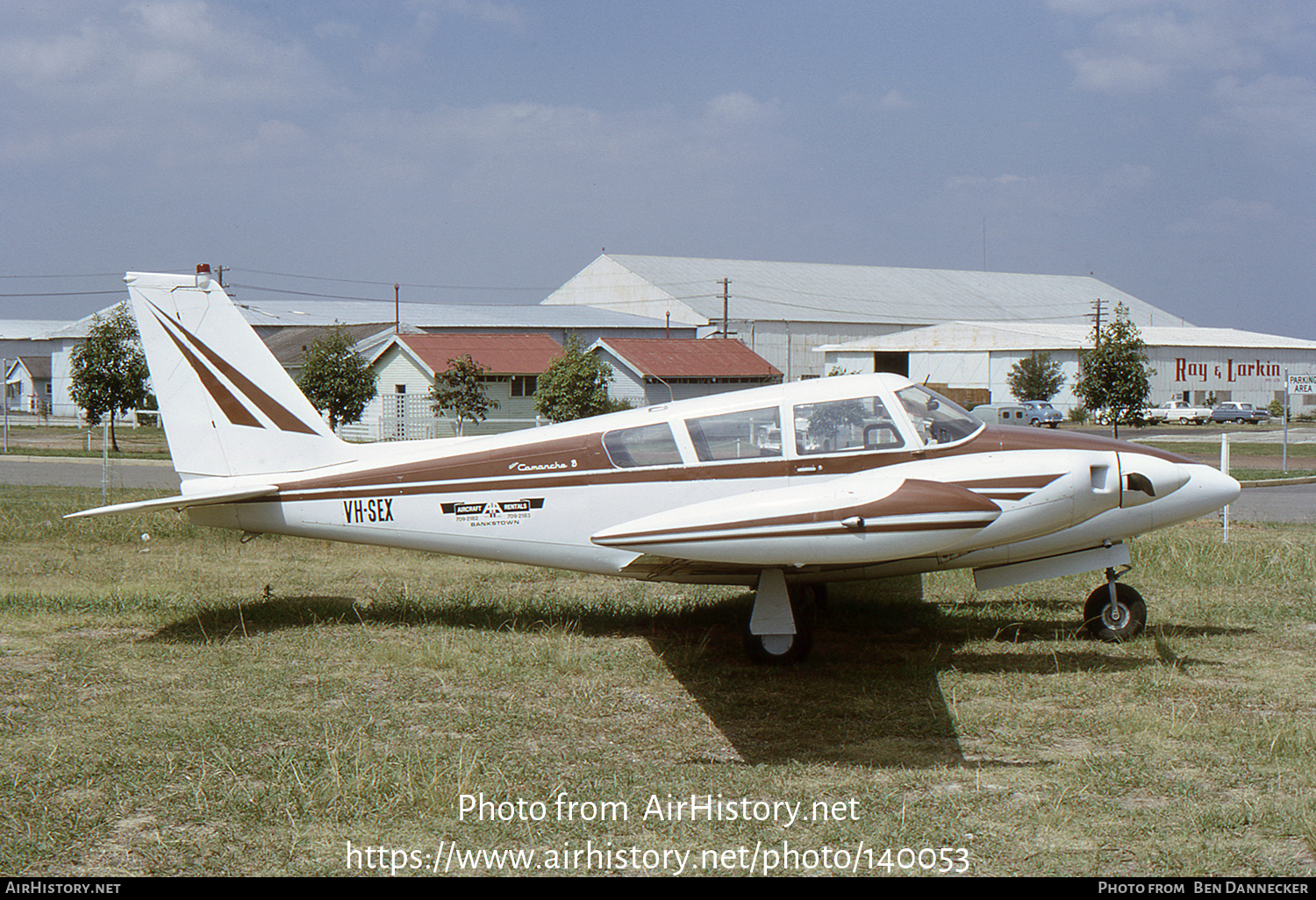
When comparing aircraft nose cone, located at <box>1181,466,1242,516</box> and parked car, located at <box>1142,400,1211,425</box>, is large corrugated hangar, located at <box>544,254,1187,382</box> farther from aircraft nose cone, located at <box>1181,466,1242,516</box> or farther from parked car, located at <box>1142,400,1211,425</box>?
aircraft nose cone, located at <box>1181,466,1242,516</box>

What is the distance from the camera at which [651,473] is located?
28.5 feet

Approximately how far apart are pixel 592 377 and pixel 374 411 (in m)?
13.6

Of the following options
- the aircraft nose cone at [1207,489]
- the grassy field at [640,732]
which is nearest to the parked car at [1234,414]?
the grassy field at [640,732]

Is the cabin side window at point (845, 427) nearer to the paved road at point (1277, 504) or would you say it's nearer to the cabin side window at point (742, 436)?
the cabin side window at point (742, 436)

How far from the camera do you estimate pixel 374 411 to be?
1860 inches

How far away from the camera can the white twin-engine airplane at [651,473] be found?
816cm

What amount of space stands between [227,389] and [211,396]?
0.15 metres

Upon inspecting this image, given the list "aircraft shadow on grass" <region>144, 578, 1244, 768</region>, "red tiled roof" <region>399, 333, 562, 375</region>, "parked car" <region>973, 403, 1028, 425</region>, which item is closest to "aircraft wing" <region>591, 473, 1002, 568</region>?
"aircraft shadow on grass" <region>144, 578, 1244, 768</region>

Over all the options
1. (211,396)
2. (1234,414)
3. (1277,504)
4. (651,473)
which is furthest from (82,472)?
(1234,414)

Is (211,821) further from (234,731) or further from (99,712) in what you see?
(99,712)

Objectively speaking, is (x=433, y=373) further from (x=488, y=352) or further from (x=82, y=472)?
(x=82, y=472)

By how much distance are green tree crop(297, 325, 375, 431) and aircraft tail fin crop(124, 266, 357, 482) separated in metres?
30.6

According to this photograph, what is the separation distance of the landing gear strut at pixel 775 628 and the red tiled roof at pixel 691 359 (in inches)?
1558

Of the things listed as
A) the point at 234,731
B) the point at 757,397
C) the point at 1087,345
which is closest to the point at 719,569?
the point at 757,397
